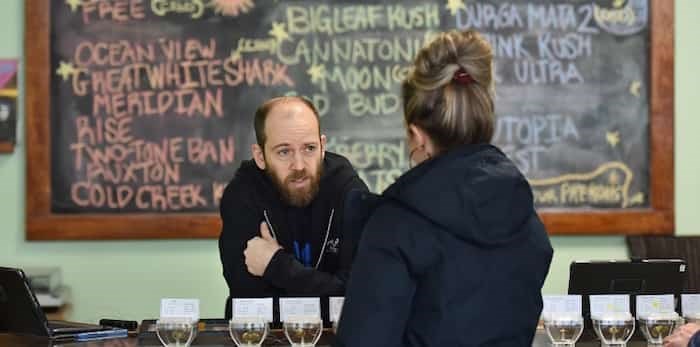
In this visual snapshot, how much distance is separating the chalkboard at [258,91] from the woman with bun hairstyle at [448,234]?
93.3 inches

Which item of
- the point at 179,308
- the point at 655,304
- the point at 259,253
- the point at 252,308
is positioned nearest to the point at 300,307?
the point at 252,308

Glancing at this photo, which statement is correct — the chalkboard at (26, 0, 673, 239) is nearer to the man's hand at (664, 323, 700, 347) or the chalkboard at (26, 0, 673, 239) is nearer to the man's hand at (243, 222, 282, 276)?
the man's hand at (243, 222, 282, 276)

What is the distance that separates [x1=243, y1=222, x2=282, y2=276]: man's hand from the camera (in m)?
3.00

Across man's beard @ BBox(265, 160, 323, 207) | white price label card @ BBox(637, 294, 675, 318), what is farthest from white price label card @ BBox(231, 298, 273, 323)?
white price label card @ BBox(637, 294, 675, 318)

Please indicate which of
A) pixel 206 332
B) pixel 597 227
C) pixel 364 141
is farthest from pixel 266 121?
pixel 597 227

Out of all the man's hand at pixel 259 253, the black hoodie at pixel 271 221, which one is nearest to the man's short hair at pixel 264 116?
the black hoodie at pixel 271 221

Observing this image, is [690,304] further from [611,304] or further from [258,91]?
[258,91]

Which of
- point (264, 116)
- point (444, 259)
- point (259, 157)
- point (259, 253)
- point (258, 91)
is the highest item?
point (258, 91)

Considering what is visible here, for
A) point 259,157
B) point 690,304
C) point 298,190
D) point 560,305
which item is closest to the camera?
point 560,305

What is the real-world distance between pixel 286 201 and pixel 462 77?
4.63 ft

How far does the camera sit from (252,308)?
2562 millimetres

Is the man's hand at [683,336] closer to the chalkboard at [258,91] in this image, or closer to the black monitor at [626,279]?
the black monitor at [626,279]

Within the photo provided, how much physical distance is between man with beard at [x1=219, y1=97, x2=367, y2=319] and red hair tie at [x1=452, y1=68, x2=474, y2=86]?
4.13ft

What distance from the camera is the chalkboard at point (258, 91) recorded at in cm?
421
